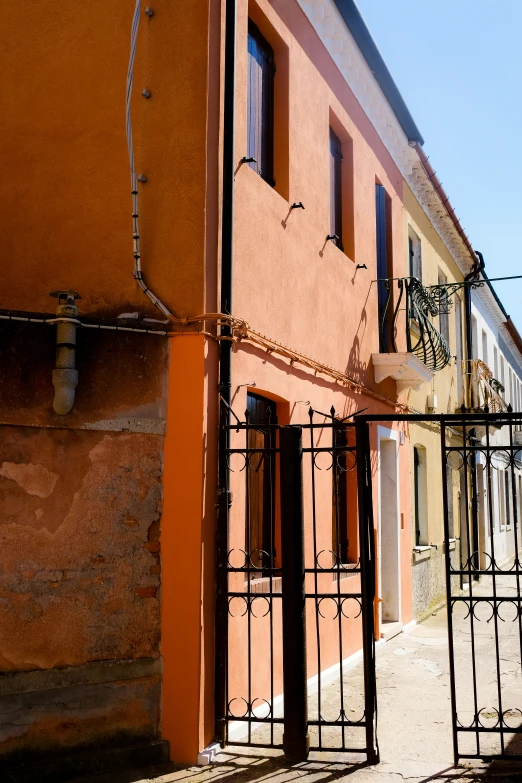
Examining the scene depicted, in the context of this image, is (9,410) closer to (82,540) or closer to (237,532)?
(82,540)

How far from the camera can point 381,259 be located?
11414 millimetres

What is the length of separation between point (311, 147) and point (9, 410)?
15.1 ft

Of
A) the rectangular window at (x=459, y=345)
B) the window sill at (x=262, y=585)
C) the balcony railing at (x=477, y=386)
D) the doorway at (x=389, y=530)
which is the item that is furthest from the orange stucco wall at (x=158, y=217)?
the balcony railing at (x=477, y=386)

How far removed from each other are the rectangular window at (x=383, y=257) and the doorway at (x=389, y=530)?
57.3 inches

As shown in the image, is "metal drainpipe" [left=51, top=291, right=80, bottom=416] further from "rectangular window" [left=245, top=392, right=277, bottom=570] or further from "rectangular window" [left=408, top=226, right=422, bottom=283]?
"rectangular window" [left=408, top=226, right=422, bottom=283]

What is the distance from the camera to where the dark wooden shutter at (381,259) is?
11016 mm

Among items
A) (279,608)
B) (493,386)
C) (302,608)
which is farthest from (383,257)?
(493,386)

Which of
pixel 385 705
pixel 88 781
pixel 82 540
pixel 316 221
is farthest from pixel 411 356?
pixel 88 781

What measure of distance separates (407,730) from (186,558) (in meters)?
2.54

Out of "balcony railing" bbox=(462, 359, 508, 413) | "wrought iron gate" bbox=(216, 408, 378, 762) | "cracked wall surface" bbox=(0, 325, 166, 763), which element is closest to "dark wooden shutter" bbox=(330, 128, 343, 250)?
"wrought iron gate" bbox=(216, 408, 378, 762)

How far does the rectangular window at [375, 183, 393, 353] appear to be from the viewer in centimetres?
1102

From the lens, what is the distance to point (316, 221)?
26.9 ft

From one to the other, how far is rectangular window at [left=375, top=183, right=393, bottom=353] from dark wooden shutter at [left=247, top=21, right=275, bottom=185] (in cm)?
377

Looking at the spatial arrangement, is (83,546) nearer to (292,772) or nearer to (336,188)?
(292,772)
